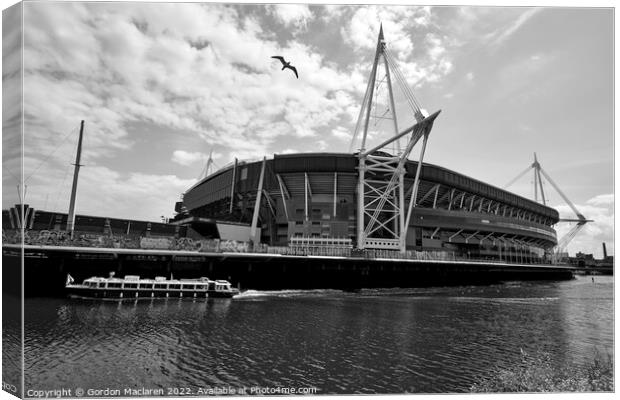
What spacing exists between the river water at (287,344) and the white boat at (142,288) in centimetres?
224

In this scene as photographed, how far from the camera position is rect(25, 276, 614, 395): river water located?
18609 millimetres

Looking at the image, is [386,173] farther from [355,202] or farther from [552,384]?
[552,384]

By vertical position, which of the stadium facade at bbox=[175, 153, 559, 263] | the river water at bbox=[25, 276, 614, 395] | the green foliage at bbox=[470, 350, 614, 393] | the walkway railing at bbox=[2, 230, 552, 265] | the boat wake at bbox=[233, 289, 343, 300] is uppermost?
the stadium facade at bbox=[175, 153, 559, 263]

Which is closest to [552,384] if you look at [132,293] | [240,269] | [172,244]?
[132,293]

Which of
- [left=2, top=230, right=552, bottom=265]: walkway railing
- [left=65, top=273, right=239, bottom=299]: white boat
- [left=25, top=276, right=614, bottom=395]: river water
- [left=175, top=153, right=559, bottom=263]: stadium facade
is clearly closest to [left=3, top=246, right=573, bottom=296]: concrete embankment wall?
[left=2, top=230, right=552, bottom=265]: walkway railing

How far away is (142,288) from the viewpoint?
4588cm

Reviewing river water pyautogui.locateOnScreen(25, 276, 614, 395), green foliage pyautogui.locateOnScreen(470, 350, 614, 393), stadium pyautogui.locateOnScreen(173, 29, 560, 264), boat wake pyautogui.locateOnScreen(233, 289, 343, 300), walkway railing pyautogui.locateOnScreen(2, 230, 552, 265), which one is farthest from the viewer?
Answer: stadium pyautogui.locateOnScreen(173, 29, 560, 264)

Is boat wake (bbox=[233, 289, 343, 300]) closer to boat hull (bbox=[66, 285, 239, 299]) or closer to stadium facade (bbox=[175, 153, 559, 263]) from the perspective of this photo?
boat hull (bbox=[66, 285, 239, 299])

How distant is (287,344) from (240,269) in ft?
117

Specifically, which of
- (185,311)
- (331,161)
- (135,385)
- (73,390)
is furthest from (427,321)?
(331,161)

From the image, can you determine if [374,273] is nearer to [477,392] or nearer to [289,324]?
[289,324]

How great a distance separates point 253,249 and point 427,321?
109 feet

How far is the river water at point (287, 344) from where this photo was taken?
18.6 m

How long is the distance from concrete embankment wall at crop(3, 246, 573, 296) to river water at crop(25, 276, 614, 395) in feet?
28.0
